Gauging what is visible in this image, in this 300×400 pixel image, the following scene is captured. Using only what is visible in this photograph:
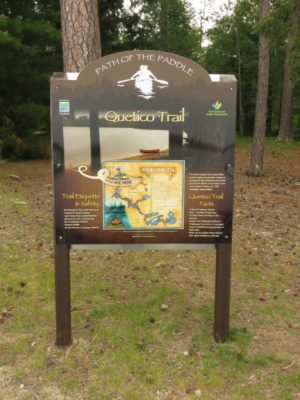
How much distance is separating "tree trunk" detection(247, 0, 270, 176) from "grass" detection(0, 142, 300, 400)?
6040mm

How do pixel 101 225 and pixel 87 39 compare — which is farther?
pixel 87 39

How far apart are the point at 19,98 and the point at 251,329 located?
12132 millimetres

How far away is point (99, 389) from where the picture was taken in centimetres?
330

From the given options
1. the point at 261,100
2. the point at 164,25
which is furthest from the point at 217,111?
the point at 164,25

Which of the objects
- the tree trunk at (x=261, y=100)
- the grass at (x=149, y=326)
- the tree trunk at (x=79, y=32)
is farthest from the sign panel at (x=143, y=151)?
the tree trunk at (x=261, y=100)

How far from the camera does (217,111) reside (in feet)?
11.3

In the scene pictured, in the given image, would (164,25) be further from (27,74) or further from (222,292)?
(222,292)

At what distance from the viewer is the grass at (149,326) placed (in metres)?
3.37

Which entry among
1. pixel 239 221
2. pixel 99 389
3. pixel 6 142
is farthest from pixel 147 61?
pixel 6 142

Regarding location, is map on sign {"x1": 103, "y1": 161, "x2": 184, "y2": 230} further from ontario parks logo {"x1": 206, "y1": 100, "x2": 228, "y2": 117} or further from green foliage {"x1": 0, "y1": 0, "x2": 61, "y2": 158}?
green foliage {"x1": 0, "y1": 0, "x2": 61, "y2": 158}

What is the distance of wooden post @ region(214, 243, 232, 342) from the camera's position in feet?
12.1

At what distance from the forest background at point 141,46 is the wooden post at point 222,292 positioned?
7.84 meters

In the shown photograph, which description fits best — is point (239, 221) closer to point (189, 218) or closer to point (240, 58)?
point (189, 218)

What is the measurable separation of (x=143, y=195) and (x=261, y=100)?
945 centimetres
